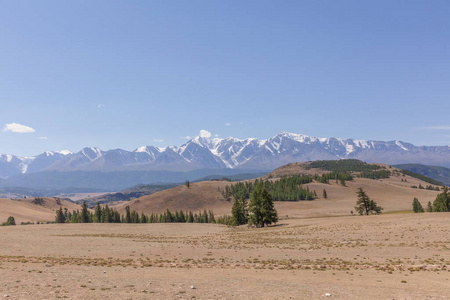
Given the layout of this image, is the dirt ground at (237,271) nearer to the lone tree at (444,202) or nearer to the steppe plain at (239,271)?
the steppe plain at (239,271)

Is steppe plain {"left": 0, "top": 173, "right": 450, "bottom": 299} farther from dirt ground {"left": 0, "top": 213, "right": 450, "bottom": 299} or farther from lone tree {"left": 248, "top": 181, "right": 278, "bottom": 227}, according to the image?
lone tree {"left": 248, "top": 181, "right": 278, "bottom": 227}

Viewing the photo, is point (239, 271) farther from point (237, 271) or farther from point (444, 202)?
point (444, 202)

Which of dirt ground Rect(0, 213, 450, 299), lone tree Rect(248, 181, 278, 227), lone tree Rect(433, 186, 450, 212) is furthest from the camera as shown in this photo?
lone tree Rect(433, 186, 450, 212)

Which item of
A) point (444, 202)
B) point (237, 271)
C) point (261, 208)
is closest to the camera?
point (237, 271)

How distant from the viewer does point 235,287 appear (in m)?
21.5

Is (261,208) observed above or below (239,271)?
below

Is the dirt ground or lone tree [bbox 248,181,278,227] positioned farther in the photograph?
lone tree [bbox 248,181,278,227]

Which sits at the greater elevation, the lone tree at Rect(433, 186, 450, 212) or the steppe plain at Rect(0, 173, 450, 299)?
the steppe plain at Rect(0, 173, 450, 299)

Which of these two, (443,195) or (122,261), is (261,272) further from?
(443,195)

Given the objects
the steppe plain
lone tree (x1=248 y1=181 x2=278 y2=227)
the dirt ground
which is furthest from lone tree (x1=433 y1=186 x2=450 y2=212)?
the dirt ground

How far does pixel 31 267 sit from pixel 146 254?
13.1 meters

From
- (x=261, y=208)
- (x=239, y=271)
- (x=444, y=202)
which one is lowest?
(x=444, y=202)

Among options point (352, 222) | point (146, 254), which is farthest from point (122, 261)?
point (352, 222)

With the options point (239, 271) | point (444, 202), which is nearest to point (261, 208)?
point (239, 271)
